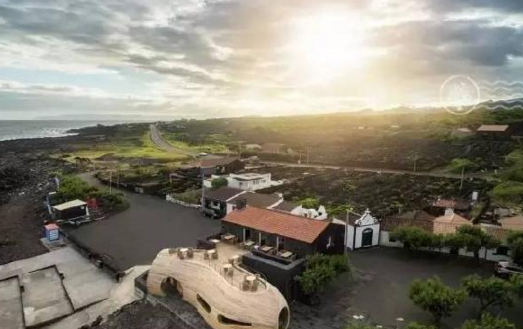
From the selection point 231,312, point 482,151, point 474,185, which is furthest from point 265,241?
point 482,151

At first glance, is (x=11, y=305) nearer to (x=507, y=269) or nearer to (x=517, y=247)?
(x=507, y=269)

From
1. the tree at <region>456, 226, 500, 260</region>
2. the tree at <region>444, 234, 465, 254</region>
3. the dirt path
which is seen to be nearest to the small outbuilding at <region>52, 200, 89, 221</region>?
the dirt path

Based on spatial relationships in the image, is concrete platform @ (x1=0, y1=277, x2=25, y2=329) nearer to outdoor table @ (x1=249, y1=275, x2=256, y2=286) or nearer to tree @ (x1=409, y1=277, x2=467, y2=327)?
outdoor table @ (x1=249, y1=275, x2=256, y2=286)

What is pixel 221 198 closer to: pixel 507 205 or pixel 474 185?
pixel 507 205

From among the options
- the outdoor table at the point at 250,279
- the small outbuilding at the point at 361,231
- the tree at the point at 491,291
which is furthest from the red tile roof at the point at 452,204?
the outdoor table at the point at 250,279

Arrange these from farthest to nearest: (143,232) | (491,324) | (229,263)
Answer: (143,232) → (229,263) → (491,324)

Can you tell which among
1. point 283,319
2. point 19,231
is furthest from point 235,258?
point 19,231
